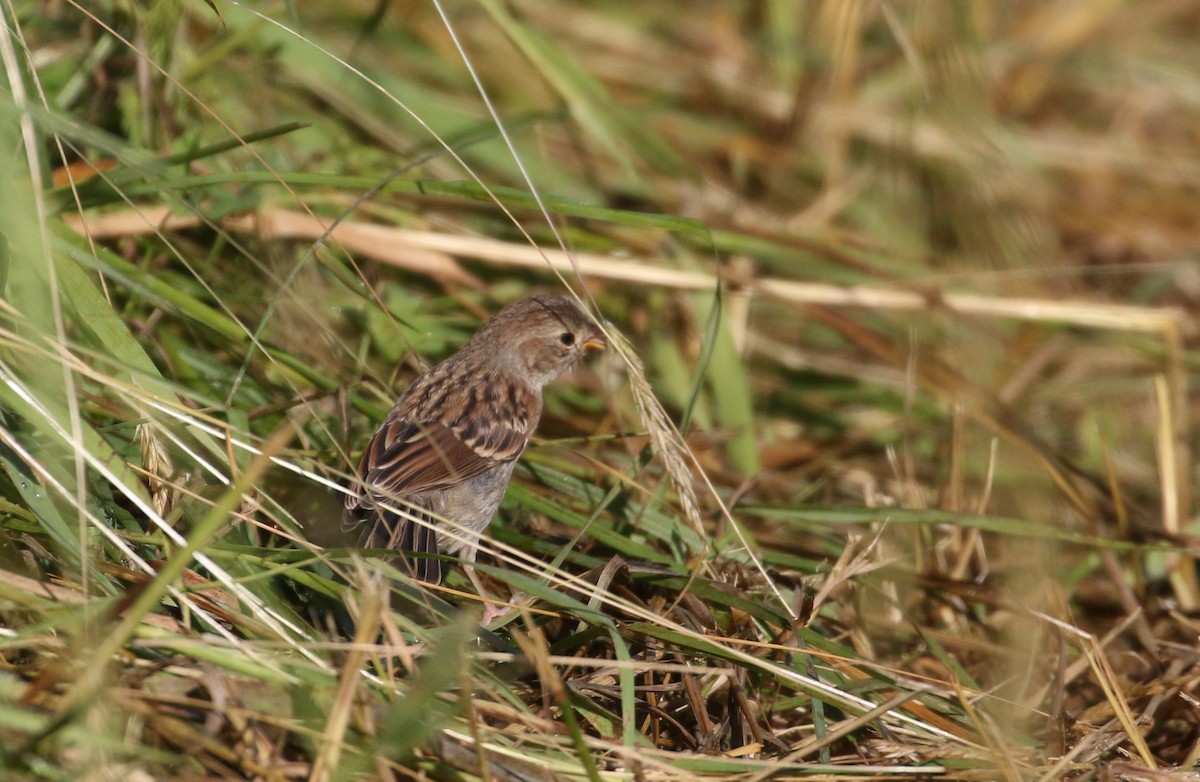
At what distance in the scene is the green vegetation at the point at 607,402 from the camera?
7.67 ft

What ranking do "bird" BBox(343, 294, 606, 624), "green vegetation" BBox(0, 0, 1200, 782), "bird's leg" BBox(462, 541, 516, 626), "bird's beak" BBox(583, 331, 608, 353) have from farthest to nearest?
"bird's beak" BBox(583, 331, 608, 353) → "bird" BBox(343, 294, 606, 624) → "bird's leg" BBox(462, 541, 516, 626) → "green vegetation" BBox(0, 0, 1200, 782)

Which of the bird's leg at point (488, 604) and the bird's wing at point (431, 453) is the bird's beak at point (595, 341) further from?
the bird's leg at point (488, 604)

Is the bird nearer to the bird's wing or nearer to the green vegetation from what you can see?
the bird's wing

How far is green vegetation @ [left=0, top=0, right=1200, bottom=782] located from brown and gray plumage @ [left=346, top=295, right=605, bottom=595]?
13cm

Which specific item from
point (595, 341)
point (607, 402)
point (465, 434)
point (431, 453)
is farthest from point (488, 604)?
point (607, 402)

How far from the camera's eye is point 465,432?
11.7ft

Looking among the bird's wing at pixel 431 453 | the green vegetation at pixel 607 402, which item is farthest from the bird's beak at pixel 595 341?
the bird's wing at pixel 431 453

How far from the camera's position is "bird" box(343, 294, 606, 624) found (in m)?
3.18

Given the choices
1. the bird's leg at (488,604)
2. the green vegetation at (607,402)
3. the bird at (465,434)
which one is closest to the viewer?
the green vegetation at (607,402)

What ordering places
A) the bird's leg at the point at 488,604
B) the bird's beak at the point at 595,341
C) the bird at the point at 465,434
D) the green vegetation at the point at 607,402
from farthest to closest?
the bird's beak at the point at 595,341
the bird at the point at 465,434
the bird's leg at the point at 488,604
the green vegetation at the point at 607,402

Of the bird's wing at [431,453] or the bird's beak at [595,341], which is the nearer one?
the bird's wing at [431,453]

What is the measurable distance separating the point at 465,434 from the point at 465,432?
0.04 feet

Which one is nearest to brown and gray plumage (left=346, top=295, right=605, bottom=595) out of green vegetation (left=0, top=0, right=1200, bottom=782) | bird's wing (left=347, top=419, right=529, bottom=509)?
bird's wing (left=347, top=419, right=529, bottom=509)

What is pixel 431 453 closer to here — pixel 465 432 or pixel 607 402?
pixel 465 432
